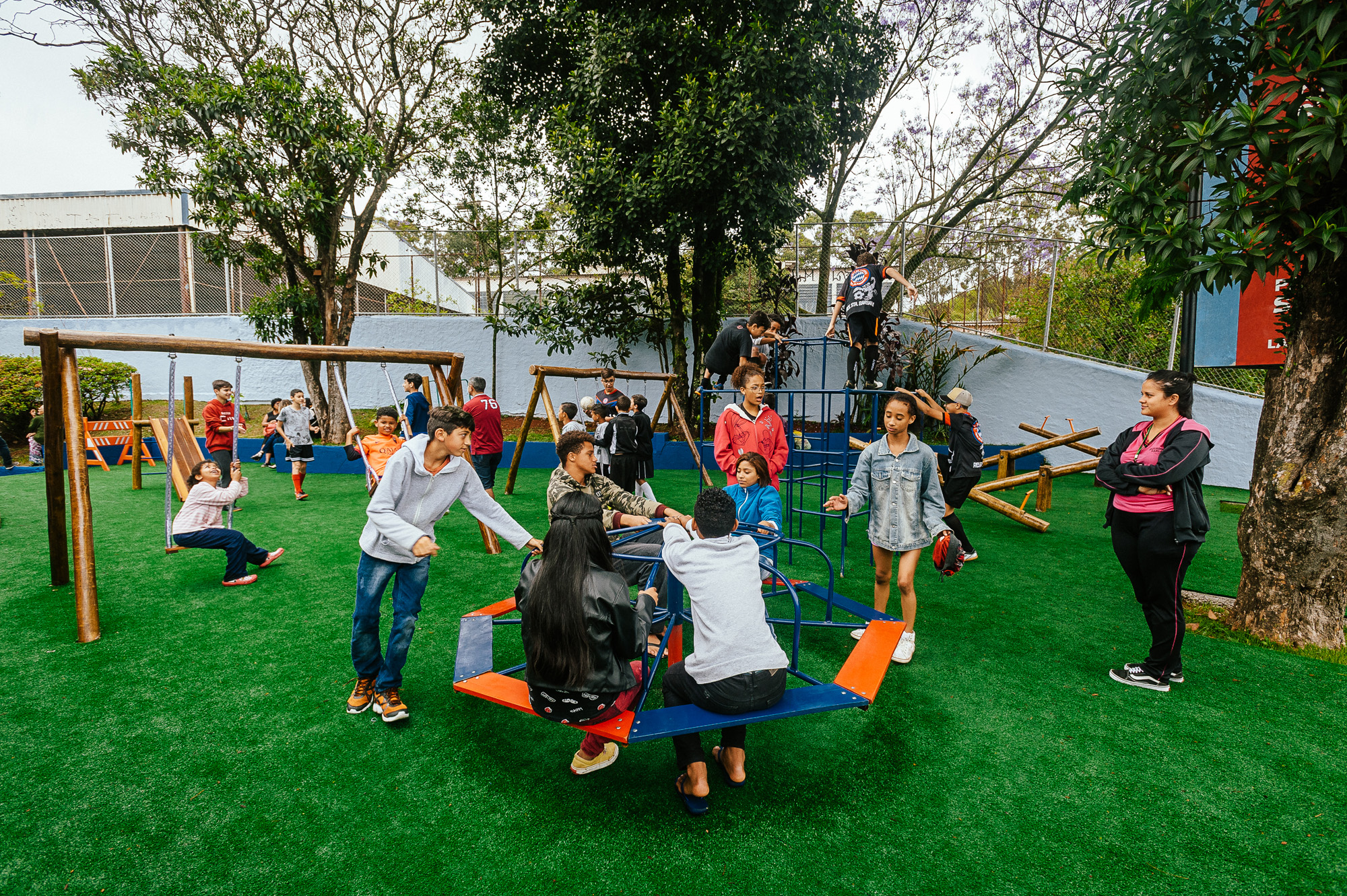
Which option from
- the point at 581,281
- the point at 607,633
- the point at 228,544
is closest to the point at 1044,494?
the point at 607,633

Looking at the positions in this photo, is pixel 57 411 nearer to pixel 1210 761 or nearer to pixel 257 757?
pixel 257 757

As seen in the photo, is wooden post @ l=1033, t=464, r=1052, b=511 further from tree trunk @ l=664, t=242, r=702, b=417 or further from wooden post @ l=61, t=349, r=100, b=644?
wooden post @ l=61, t=349, r=100, b=644

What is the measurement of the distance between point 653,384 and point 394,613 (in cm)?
1159

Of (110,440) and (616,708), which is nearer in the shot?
(616,708)

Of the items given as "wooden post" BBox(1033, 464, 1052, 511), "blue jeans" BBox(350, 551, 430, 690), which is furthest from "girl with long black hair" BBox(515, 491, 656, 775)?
"wooden post" BBox(1033, 464, 1052, 511)

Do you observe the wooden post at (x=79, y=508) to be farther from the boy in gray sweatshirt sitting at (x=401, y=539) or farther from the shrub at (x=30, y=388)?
the shrub at (x=30, y=388)

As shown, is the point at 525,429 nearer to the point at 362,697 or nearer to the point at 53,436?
the point at 53,436

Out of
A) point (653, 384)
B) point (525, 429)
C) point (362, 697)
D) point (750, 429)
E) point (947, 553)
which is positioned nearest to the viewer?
point (362, 697)

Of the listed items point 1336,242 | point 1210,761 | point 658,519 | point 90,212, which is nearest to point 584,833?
point 658,519

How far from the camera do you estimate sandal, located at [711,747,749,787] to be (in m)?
2.98

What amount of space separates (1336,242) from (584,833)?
5.00 metres

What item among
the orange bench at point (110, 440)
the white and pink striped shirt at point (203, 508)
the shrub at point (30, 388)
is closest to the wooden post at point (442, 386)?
the white and pink striped shirt at point (203, 508)

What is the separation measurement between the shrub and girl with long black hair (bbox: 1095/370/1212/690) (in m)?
14.7

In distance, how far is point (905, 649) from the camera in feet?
14.2
